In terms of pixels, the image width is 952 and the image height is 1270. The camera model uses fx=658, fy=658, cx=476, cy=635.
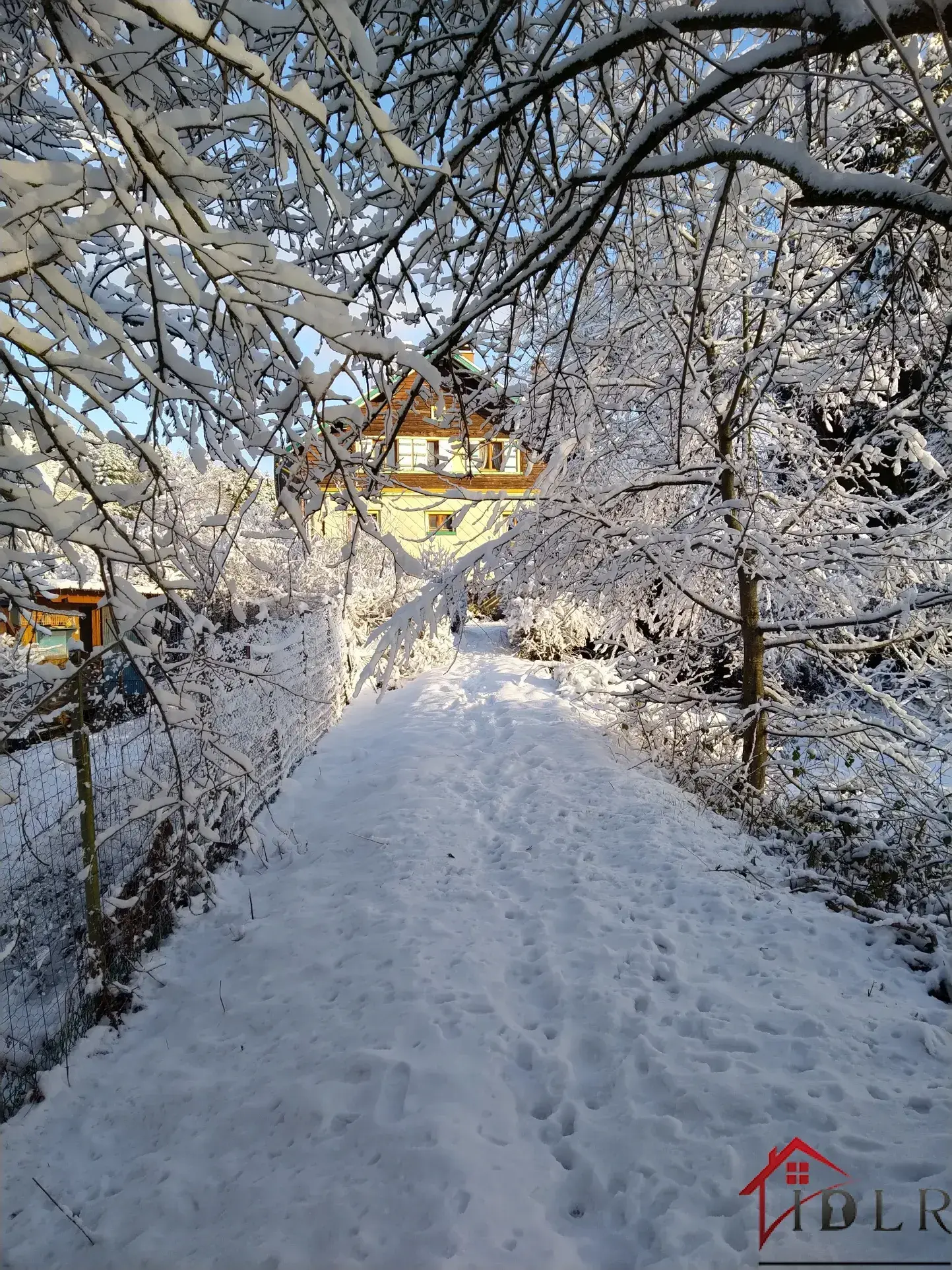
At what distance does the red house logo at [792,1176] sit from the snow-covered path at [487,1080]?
32 mm

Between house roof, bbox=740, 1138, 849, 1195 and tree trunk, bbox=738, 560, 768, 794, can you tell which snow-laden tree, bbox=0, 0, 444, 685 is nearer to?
house roof, bbox=740, 1138, 849, 1195

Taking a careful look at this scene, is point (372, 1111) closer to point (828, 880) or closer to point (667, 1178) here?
point (667, 1178)

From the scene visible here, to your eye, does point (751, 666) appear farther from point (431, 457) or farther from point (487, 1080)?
point (487, 1080)

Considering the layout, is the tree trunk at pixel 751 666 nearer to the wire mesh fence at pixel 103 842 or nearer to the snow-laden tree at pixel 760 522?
the snow-laden tree at pixel 760 522

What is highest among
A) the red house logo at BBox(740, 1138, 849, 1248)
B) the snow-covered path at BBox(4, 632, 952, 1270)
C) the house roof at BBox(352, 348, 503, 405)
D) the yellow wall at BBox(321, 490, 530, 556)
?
the house roof at BBox(352, 348, 503, 405)

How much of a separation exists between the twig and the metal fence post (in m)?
0.92

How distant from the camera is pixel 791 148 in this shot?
1939mm

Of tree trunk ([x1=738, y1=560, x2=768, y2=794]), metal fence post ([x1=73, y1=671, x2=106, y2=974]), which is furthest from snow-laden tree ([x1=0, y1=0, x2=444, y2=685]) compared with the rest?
tree trunk ([x1=738, y1=560, x2=768, y2=794])

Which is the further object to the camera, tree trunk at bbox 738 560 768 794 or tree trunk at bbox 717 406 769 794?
tree trunk at bbox 738 560 768 794

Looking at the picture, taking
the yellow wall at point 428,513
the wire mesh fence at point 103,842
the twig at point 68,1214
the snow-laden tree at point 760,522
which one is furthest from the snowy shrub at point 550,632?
the twig at point 68,1214

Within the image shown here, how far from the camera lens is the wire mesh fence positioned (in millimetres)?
2820

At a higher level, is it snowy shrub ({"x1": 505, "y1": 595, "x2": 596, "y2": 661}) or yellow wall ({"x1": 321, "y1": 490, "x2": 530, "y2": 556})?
yellow wall ({"x1": 321, "y1": 490, "x2": 530, "y2": 556})

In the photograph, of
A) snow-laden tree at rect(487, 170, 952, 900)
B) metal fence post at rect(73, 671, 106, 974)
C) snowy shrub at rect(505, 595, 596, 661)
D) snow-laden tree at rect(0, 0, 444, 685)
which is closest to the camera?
snow-laden tree at rect(0, 0, 444, 685)

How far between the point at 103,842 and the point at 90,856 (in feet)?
0.72
